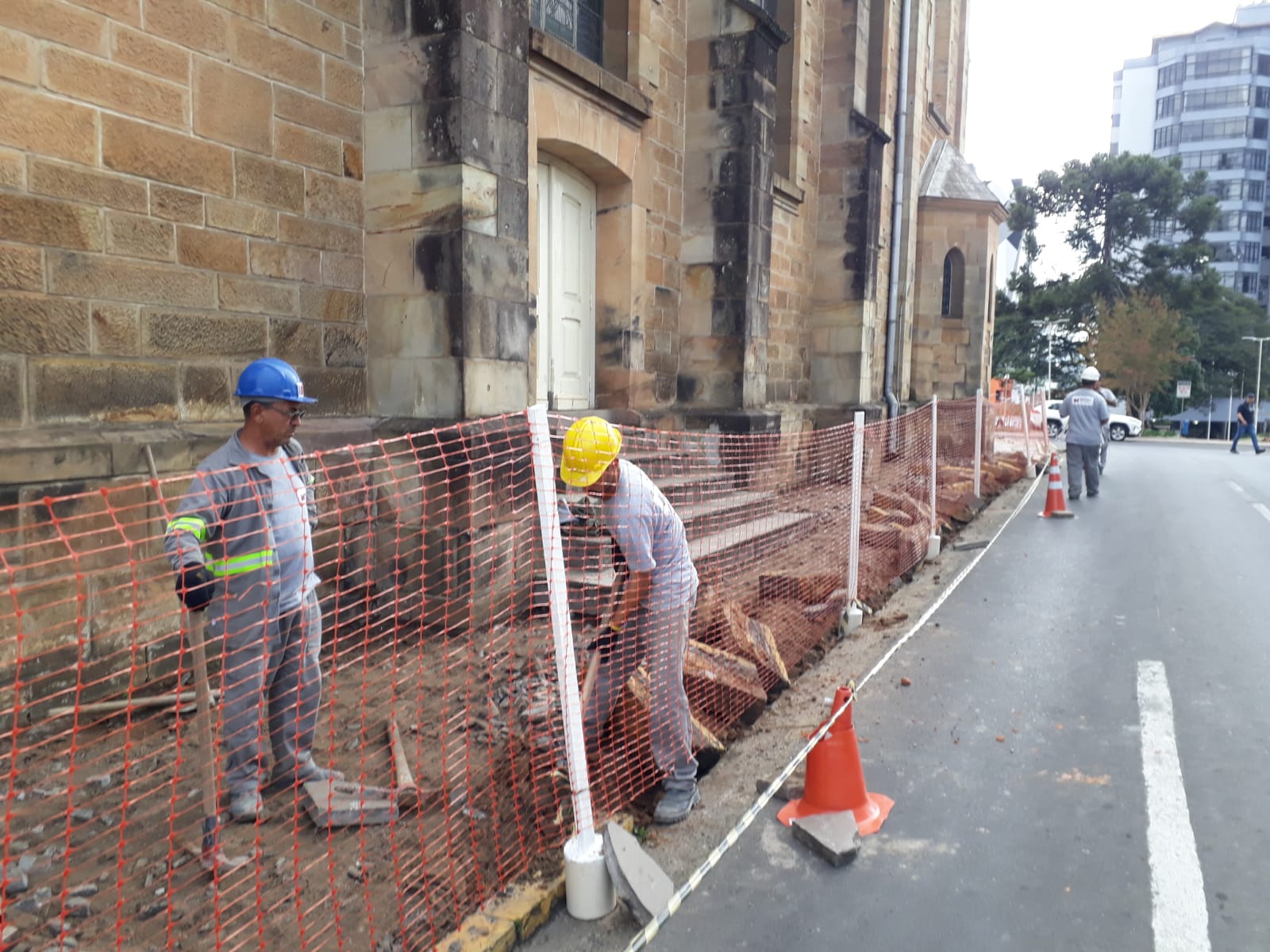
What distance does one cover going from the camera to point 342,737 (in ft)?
13.6

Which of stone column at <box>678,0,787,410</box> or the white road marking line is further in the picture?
stone column at <box>678,0,787,410</box>

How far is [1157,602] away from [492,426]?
536 cm

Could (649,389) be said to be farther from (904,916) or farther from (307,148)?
(904,916)

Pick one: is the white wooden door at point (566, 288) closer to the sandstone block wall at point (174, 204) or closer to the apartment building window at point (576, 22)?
the apartment building window at point (576, 22)

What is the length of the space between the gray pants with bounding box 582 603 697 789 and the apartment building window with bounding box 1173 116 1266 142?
3502 inches

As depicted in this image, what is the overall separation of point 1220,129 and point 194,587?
91218 mm

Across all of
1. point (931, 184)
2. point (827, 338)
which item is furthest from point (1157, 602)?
point (931, 184)

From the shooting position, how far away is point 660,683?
3.80 metres

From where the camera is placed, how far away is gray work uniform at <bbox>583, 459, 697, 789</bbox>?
12.4ft

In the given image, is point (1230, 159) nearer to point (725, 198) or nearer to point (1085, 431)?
point (1085, 431)

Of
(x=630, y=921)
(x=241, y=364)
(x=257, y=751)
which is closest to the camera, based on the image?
(x=630, y=921)

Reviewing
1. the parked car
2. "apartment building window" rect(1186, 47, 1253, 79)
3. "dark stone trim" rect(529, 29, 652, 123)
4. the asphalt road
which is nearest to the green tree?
the parked car

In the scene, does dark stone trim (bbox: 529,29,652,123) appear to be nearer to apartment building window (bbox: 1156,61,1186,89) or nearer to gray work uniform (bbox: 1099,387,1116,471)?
gray work uniform (bbox: 1099,387,1116,471)

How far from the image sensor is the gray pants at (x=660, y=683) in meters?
3.78
